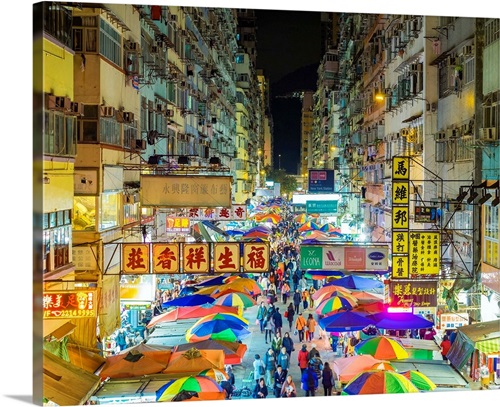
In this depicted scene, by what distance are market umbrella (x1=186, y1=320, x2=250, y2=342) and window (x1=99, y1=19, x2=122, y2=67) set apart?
7049 mm

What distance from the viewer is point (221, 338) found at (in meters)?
16.0

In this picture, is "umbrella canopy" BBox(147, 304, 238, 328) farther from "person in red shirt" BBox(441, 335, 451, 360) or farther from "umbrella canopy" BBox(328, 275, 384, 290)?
"person in red shirt" BBox(441, 335, 451, 360)

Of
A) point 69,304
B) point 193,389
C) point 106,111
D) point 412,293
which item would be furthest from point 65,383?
point 412,293

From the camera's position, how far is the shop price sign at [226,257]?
1519 cm

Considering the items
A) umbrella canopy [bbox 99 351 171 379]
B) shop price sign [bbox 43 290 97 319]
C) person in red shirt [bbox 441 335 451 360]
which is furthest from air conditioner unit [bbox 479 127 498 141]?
shop price sign [bbox 43 290 97 319]

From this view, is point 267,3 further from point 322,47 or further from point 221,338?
point 322,47

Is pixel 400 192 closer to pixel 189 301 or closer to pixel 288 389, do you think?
pixel 288 389

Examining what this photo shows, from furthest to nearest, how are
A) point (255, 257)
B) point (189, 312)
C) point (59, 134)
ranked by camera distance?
point (189, 312) < point (255, 257) < point (59, 134)

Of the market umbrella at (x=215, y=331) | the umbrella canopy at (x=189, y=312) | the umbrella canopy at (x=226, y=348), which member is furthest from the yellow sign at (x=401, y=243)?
the umbrella canopy at (x=189, y=312)

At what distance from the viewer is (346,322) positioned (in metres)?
16.7

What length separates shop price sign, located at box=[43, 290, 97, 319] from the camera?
12734 mm

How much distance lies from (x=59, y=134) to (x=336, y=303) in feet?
30.2

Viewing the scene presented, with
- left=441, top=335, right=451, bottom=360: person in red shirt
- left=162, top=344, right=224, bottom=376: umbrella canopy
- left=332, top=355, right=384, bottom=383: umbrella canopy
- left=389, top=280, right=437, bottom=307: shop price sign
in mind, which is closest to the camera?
left=162, top=344, right=224, bottom=376: umbrella canopy

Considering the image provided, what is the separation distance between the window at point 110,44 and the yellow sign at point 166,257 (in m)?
5.29
